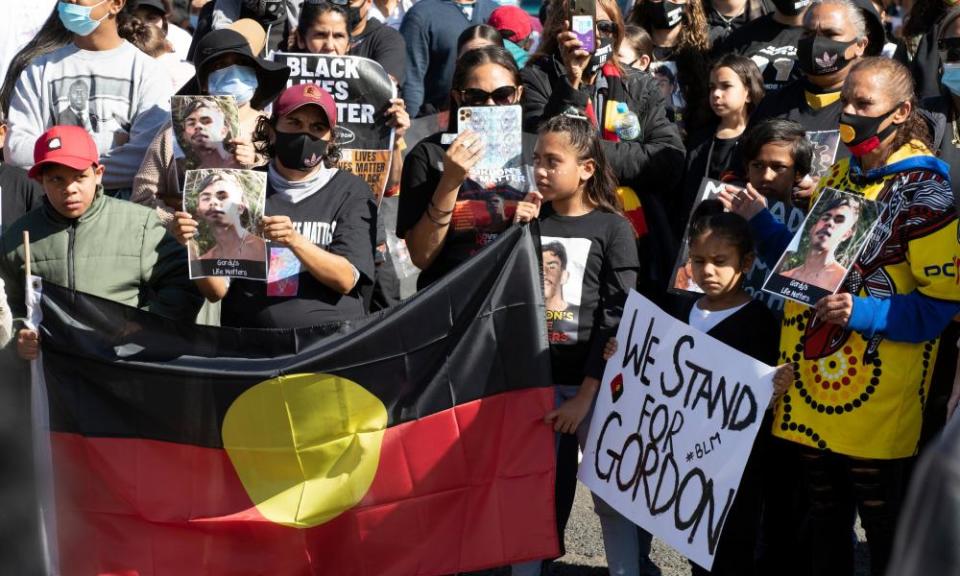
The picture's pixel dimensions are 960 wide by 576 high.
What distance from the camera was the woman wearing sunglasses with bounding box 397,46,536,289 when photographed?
16.5 feet

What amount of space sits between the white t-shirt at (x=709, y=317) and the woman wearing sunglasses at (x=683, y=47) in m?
1.85

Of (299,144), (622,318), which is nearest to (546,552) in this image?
(622,318)

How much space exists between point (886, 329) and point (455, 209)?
1.73 metres

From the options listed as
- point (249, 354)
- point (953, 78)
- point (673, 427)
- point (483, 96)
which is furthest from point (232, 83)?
point (953, 78)

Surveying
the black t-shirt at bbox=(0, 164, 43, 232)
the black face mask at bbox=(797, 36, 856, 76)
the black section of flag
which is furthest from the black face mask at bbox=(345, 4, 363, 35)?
the black section of flag

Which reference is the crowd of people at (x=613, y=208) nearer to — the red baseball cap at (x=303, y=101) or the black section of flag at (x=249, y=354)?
the red baseball cap at (x=303, y=101)

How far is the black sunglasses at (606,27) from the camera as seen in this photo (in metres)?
6.02

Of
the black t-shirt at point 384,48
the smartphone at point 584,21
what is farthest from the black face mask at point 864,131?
the black t-shirt at point 384,48

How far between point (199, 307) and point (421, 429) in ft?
3.58

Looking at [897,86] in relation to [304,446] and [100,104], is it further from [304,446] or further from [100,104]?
[100,104]

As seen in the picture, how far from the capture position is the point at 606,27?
6.03 m

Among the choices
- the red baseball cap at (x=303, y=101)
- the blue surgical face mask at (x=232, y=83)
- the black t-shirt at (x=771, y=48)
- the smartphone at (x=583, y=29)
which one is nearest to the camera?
the red baseball cap at (x=303, y=101)

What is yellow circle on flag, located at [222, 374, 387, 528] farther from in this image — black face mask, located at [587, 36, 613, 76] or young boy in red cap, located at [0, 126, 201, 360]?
black face mask, located at [587, 36, 613, 76]

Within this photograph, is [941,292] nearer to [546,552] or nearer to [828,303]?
[828,303]
